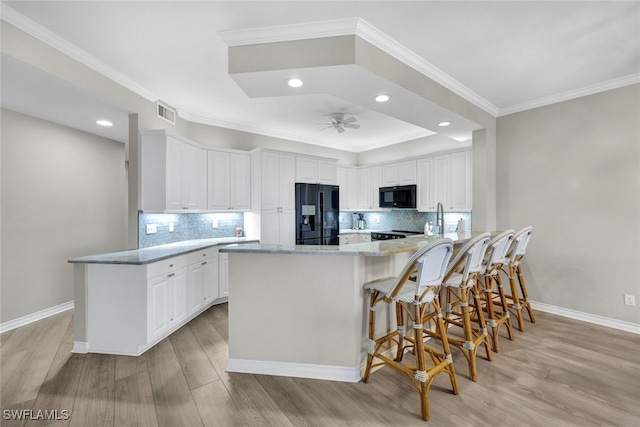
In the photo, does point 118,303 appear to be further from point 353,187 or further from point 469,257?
point 353,187

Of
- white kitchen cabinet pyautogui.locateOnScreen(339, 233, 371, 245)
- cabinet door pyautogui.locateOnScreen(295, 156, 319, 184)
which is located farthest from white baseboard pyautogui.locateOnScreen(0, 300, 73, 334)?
white kitchen cabinet pyautogui.locateOnScreen(339, 233, 371, 245)

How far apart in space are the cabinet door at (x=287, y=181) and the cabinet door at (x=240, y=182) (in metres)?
0.52

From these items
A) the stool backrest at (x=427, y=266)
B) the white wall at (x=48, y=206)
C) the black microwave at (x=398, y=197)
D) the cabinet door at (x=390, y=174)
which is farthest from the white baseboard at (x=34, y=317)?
the cabinet door at (x=390, y=174)

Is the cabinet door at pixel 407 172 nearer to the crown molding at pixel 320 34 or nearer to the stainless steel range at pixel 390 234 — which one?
the stainless steel range at pixel 390 234

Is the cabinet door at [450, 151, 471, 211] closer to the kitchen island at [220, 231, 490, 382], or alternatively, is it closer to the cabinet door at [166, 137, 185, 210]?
the kitchen island at [220, 231, 490, 382]

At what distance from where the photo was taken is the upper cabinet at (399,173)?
17.2 ft

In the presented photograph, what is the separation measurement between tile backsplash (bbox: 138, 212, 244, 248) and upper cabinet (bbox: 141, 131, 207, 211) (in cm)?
29

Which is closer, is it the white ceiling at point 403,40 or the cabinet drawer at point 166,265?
the white ceiling at point 403,40

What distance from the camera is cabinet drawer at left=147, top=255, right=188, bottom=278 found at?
8.90ft

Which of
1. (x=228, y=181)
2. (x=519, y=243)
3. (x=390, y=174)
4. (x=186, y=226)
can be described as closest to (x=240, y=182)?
(x=228, y=181)

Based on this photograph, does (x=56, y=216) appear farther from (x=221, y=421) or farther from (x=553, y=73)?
(x=553, y=73)

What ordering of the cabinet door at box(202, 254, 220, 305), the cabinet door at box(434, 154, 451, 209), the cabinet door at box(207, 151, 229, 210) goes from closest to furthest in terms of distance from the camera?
the cabinet door at box(202, 254, 220, 305) → the cabinet door at box(207, 151, 229, 210) → the cabinet door at box(434, 154, 451, 209)

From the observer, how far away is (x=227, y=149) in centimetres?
448

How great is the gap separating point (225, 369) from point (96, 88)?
2951mm
